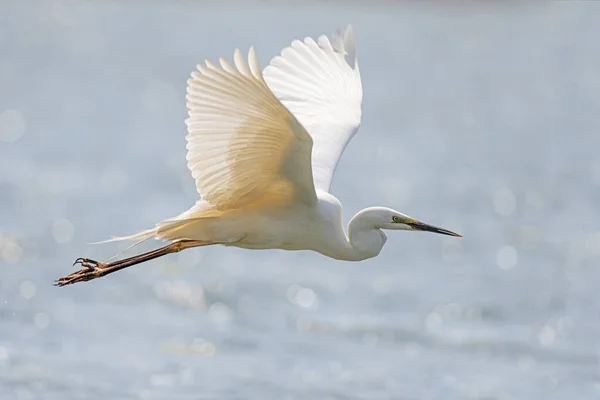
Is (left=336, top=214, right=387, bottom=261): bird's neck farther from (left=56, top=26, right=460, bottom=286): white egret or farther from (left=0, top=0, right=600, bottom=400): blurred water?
(left=0, top=0, right=600, bottom=400): blurred water

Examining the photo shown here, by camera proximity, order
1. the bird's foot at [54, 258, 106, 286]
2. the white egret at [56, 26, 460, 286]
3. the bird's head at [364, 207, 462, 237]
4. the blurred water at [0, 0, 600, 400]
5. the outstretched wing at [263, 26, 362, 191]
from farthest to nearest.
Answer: the blurred water at [0, 0, 600, 400], the outstretched wing at [263, 26, 362, 191], the bird's foot at [54, 258, 106, 286], the bird's head at [364, 207, 462, 237], the white egret at [56, 26, 460, 286]

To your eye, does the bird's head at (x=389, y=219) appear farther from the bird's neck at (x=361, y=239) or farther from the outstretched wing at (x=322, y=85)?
the outstretched wing at (x=322, y=85)

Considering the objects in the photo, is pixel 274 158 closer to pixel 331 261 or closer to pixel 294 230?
pixel 294 230

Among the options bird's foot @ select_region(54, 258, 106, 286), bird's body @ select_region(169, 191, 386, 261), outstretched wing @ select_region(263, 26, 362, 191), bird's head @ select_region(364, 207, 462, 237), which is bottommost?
bird's foot @ select_region(54, 258, 106, 286)

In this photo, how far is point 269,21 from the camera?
3612cm

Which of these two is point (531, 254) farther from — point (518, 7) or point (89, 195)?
point (518, 7)

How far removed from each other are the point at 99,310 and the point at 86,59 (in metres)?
18.0

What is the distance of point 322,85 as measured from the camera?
329 inches

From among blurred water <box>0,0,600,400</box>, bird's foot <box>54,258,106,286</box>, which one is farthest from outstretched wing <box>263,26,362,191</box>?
blurred water <box>0,0,600,400</box>

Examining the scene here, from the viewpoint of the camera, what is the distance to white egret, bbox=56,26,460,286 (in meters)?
6.09

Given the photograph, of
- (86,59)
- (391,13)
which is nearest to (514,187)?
(86,59)

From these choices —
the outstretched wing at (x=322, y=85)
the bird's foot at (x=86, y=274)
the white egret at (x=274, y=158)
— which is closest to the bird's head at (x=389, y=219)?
the white egret at (x=274, y=158)

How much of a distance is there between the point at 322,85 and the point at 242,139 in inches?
84.9

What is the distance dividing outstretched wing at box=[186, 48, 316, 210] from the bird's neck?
1.37 feet
